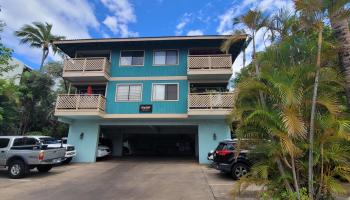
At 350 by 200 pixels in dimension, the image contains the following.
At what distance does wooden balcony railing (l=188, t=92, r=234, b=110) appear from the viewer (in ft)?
48.9

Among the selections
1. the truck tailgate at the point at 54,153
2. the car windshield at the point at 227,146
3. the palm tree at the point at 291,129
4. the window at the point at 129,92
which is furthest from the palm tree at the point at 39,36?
the palm tree at the point at 291,129

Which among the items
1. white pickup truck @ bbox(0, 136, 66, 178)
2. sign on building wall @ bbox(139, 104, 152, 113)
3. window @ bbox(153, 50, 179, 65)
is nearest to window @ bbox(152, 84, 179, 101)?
sign on building wall @ bbox(139, 104, 152, 113)

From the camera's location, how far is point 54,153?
11.6m

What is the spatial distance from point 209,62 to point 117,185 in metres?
10.1

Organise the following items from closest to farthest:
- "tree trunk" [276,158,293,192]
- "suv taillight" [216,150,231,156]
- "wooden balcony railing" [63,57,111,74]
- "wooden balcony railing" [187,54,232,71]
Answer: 1. "tree trunk" [276,158,293,192]
2. "suv taillight" [216,150,231,156]
3. "wooden balcony railing" [187,54,232,71]
4. "wooden balcony railing" [63,57,111,74]

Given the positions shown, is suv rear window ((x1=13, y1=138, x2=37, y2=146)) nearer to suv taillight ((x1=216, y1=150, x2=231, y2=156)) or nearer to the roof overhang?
the roof overhang

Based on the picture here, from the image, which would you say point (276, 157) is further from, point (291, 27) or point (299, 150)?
point (291, 27)

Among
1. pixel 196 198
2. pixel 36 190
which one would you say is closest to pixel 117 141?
pixel 36 190

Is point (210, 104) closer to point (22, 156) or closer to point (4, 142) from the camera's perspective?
point (22, 156)

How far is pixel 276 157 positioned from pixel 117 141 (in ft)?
61.9

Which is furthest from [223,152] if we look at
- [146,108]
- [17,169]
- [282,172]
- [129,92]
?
[17,169]

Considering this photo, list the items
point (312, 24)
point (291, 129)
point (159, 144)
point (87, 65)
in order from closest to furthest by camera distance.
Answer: point (291, 129)
point (312, 24)
point (87, 65)
point (159, 144)

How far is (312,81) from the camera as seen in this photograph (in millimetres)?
5188

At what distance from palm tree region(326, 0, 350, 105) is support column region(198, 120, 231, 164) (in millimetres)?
10690
